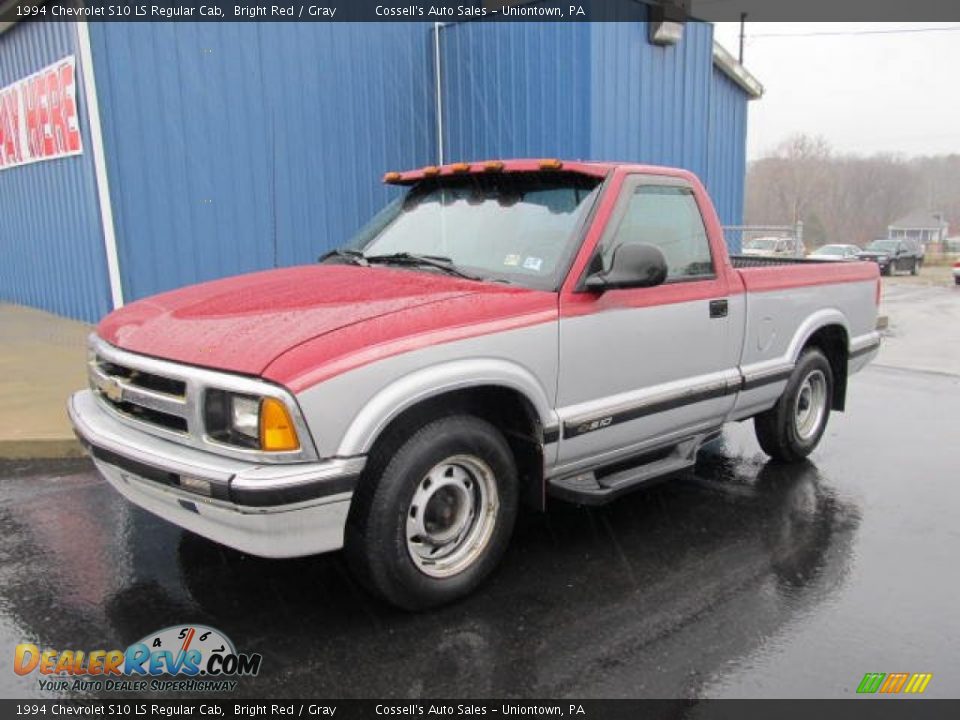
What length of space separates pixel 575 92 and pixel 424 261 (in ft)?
22.1

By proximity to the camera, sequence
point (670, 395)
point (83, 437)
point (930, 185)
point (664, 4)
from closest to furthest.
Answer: point (83, 437) < point (670, 395) < point (664, 4) < point (930, 185)

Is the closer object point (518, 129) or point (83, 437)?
→ point (83, 437)

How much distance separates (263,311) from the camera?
326 cm

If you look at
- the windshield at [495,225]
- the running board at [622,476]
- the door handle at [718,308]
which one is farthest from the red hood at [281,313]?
the door handle at [718,308]

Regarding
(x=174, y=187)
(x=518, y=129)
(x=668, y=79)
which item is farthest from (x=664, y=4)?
(x=174, y=187)

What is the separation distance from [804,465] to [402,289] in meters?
3.56

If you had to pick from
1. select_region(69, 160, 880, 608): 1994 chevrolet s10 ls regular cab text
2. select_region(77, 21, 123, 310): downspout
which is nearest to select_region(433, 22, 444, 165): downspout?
select_region(77, 21, 123, 310): downspout

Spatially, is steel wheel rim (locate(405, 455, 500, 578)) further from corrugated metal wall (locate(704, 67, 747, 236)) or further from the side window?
corrugated metal wall (locate(704, 67, 747, 236))

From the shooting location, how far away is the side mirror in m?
3.52

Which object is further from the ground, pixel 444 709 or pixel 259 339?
pixel 259 339

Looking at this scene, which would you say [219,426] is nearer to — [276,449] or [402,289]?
[276,449]

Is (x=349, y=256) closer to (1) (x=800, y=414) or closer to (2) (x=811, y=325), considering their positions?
(2) (x=811, y=325)

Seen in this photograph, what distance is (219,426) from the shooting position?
2.90m

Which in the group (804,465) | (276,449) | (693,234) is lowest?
Answer: (804,465)
